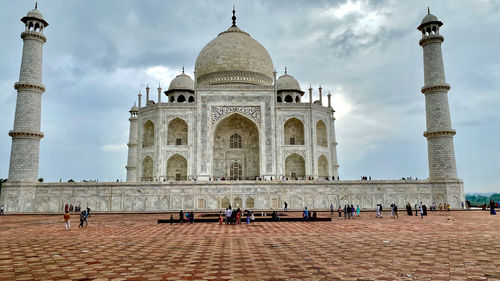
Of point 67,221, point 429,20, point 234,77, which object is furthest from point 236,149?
point 67,221

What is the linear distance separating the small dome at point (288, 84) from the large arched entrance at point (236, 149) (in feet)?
17.8

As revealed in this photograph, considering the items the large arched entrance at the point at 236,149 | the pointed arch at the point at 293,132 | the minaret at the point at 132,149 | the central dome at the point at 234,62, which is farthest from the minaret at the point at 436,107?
the minaret at the point at 132,149

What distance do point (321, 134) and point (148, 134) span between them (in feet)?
→ 45.1

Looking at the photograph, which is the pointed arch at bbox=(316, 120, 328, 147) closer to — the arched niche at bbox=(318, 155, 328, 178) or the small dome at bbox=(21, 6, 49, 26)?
the arched niche at bbox=(318, 155, 328, 178)

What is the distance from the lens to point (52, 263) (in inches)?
220

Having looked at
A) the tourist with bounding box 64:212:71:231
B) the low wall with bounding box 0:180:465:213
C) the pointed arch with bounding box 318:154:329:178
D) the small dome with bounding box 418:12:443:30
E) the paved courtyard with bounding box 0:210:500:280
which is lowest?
the paved courtyard with bounding box 0:210:500:280

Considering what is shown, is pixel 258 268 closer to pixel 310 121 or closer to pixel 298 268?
pixel 298 268

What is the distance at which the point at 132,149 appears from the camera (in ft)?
101

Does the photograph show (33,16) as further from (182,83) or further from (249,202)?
(249,202)

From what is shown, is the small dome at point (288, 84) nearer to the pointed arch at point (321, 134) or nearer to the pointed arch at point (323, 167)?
the pointed arch at point (321, 134)

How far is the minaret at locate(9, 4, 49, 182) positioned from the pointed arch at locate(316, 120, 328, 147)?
63.6ft

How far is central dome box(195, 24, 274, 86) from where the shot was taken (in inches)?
1172

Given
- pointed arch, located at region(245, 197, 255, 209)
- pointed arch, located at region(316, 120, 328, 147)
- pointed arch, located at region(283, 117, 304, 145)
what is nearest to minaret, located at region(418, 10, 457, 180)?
pointed arch, located at region(316, 120, 328, 147)

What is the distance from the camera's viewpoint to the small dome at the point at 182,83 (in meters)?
30.8
